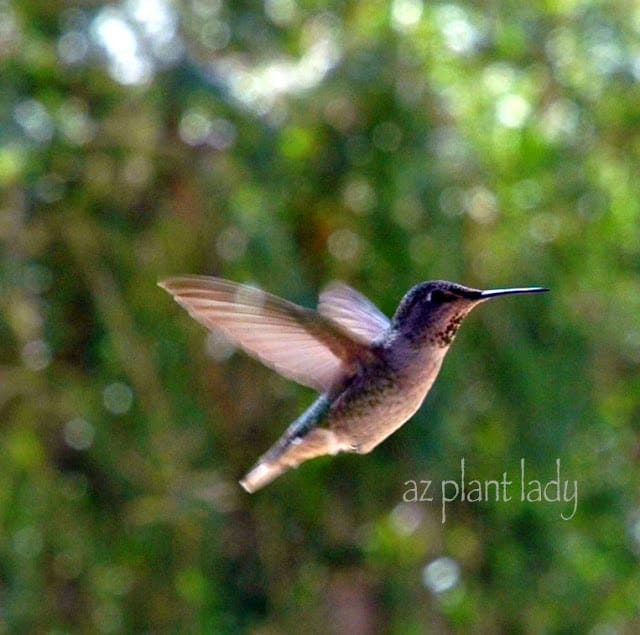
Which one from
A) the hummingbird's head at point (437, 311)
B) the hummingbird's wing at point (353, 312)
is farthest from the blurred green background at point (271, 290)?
the hummingbird's head at point (437, 311)

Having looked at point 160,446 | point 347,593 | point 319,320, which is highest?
point 319,320

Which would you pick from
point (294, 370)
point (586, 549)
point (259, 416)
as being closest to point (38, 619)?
point (259, 416)

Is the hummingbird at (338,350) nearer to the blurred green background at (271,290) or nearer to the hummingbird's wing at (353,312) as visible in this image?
the hummingbird's wing at (353,312)

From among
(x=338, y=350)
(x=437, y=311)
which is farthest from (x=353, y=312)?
(x=437, y=311)

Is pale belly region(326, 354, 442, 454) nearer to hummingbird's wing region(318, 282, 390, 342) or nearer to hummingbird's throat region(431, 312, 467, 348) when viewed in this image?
hummingbird's throat region(431, 312, 467, 348)

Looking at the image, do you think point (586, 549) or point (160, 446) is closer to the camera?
point (160, 446)

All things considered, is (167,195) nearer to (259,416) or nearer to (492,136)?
(259,416)
